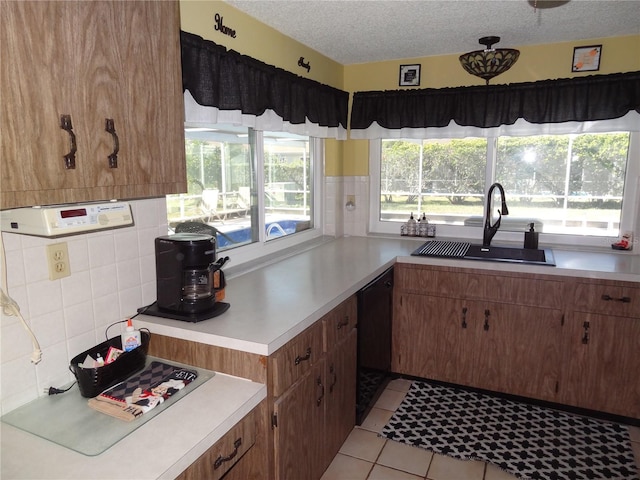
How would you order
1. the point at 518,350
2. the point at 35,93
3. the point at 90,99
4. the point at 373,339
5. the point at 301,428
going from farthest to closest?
the point at 518,350 < the point at 373,339 < the point at 301,428 < the point at 90,99 < the point at 35,93

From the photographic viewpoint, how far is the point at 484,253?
297cm

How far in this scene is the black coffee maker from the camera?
166 cm

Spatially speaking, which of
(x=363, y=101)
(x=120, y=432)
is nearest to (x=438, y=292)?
(x=363, y=101)

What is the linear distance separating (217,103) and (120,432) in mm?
1452

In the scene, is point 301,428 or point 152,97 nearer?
point 152,97

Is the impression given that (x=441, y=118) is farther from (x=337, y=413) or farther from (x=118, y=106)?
(x=118, y=106)

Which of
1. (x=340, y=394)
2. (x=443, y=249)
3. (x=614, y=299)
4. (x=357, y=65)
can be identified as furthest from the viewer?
(x=357, y=65)

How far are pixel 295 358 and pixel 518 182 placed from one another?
232cm

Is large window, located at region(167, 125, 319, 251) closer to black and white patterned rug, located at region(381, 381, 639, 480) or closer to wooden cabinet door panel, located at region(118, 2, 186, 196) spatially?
wooden cabinet door panel, located at region(118, 2, 186, 196)

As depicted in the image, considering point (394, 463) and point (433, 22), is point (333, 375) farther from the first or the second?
point (433, 22)

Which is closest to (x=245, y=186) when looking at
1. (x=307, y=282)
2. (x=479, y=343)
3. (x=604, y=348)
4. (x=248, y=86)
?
(x=248, y=86)

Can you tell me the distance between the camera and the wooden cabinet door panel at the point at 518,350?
Answer: 2.59m

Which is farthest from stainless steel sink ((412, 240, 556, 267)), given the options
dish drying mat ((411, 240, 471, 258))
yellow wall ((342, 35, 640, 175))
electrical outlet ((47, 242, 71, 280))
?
electrical outlet ((47, 242, 71, 280))

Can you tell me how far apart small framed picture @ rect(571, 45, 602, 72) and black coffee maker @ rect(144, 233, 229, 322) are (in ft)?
8.69
